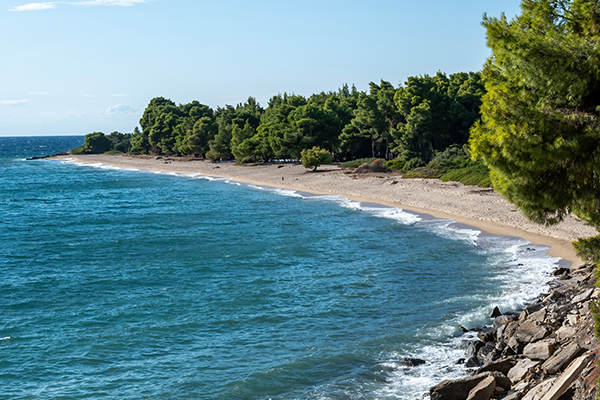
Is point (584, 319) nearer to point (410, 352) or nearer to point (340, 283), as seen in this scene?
point (410, 352)

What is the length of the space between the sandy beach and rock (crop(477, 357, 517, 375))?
358 inches

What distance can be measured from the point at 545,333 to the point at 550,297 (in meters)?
4.05

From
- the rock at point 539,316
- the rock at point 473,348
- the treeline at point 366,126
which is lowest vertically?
the rock at point 473,348

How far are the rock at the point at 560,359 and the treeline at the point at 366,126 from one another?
157 ft

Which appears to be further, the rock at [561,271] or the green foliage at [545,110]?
the rock at [561,271]

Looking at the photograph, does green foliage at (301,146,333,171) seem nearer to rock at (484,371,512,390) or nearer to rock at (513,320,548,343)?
rock at (513,320,548,343)

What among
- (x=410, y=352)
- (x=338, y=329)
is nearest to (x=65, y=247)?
(x=338, y=329)

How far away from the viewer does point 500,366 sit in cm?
1435

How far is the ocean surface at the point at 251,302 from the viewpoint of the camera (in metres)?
16.1

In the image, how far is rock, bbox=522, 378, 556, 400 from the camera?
36.7 ft

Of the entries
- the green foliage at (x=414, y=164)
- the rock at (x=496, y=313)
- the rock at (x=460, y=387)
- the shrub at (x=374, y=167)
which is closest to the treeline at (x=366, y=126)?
the green foliage at (x=414, y=164)

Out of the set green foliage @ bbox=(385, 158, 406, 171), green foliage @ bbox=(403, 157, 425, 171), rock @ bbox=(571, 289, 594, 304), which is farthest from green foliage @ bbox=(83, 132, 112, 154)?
rock @ bbox=(571, 289, 594, 304)

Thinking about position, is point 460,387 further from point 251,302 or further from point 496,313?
point 251,302

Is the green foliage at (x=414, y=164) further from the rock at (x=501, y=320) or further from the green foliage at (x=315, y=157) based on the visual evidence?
the rock at (x=501, y=320)
